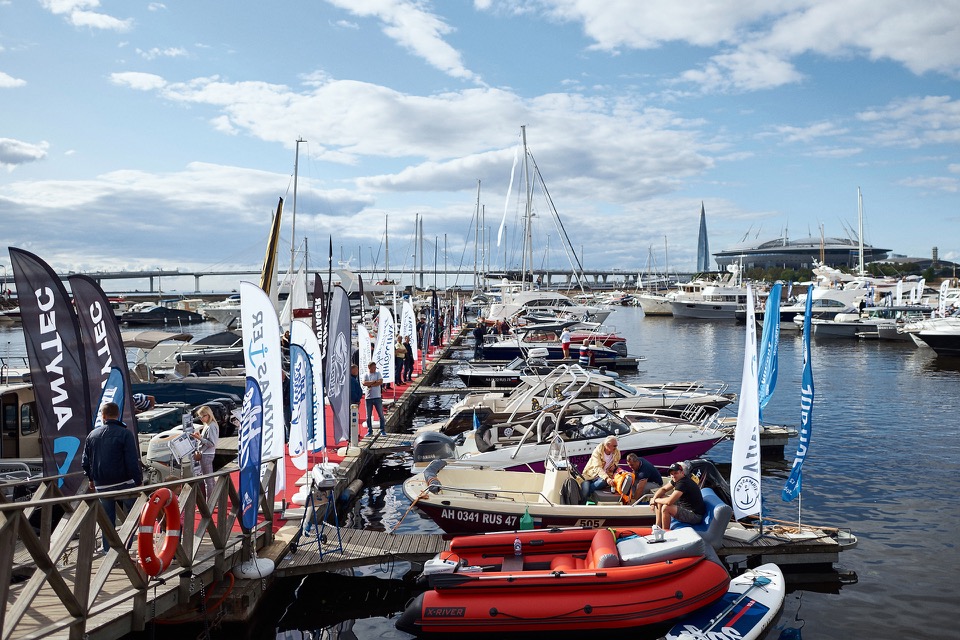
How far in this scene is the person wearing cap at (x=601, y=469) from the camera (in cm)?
1129

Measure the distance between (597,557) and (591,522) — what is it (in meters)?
1.76

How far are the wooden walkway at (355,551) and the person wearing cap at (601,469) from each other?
2.51 metres

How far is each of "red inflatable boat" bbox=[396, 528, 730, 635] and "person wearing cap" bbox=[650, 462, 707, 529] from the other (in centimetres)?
69

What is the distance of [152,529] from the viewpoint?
7.02 m

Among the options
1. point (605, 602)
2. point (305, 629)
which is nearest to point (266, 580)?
point (305, 629)

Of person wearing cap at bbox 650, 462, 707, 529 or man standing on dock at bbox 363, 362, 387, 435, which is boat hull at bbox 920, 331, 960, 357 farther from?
person wearing cap at bbox 650, 462, 707, 529

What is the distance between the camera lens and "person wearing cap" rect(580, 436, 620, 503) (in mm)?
11289

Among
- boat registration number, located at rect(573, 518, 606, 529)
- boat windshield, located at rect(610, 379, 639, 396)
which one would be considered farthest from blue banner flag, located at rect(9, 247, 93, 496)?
boat windshield, located at rect(610, 379, 639, 396)

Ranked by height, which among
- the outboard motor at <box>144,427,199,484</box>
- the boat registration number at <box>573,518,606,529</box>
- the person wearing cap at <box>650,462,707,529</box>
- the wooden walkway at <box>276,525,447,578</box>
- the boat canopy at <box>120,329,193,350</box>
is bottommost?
the wooden walkway at <box>276,525,447,578</box>

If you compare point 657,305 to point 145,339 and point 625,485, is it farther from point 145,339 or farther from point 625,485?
point 625,485

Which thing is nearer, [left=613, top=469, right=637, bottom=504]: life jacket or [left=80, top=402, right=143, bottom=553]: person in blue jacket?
[left=80, top=402, right=143, bottom=553]: person in blue jacket

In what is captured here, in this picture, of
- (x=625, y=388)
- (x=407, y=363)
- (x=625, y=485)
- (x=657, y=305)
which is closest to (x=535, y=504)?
(x=625, y=485)

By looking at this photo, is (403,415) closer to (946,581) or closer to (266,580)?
(266,580)

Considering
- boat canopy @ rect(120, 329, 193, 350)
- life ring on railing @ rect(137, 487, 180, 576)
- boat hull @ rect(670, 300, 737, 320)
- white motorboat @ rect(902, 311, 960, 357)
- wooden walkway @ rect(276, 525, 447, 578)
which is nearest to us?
life ring on railing @ rect(137, 487, 180, 576)
